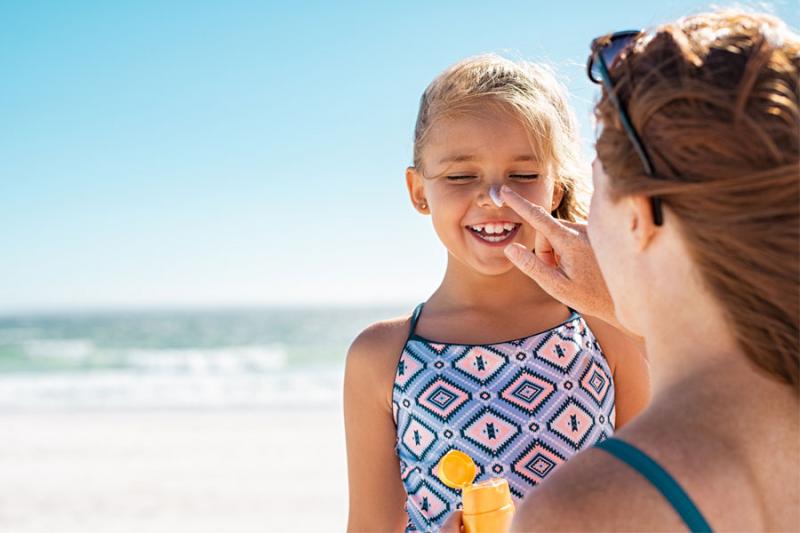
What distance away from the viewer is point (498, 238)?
2.43 m

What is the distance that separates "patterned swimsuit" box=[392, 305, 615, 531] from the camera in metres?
2.30

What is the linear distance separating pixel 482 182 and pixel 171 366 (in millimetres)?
22159

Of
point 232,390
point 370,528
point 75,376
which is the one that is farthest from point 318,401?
point 370,528

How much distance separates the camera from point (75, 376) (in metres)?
20.0

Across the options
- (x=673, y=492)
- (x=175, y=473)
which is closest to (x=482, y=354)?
(x=673, y=492)

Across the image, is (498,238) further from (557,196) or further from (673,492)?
(673,492)

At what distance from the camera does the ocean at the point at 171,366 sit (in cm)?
1448

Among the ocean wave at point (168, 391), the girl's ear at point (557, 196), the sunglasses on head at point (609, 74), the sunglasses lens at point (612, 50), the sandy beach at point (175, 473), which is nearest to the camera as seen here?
the sunglasses on head at point (609, 74)

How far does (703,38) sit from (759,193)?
26 centimetres

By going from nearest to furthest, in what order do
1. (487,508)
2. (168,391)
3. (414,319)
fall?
(487,508)
(414,319)
(168,391)

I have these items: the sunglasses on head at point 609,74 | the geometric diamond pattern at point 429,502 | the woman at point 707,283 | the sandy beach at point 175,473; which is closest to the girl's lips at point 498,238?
the geometric diamond pattern at point 429,502

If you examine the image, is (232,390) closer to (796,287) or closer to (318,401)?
(318,401)

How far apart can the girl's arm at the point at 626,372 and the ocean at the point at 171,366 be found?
1088 centimetres

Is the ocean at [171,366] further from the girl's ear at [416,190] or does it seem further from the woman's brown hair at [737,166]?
the woman's brown hair at [737,166]
